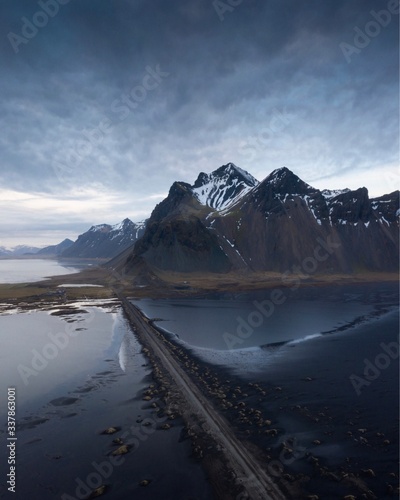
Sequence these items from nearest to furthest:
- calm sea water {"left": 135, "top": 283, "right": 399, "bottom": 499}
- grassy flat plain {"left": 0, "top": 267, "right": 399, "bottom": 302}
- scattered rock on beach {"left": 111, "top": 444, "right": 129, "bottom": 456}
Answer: calm sea water {"left": 135, "top": 283, "right": 399, "bottom": 499}, scattered rock on beach {"left": 111, "top": 444, "right": 129, "bottom": 456}, grassy flat plain {"left": 0, "top": 267, "right": 399, "bottom": 302}

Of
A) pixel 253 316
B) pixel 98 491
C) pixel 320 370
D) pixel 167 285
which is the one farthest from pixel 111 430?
pixel 167 285

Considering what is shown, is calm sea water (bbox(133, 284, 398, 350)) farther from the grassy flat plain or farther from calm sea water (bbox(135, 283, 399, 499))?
the grassy flat plain

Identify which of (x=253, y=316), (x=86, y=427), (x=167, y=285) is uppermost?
(x=167, y=285)

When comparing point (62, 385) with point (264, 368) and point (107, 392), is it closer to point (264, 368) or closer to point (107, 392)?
point (107, 392)

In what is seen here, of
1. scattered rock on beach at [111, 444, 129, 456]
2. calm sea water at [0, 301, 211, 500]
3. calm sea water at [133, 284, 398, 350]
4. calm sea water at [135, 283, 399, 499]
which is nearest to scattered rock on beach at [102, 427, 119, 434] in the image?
calm sea water at [0, 301, 211, 500]

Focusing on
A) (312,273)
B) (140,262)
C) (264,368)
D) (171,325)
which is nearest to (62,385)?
(264,368)

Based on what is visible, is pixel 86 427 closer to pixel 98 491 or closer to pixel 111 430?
pixel 111 430

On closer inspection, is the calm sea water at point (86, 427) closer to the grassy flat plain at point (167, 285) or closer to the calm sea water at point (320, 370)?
the calm sea water at point (320, 370)

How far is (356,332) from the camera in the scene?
5566 cm

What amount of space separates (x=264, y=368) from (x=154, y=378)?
13256 mm

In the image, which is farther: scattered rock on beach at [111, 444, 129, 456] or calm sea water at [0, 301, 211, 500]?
scattered rock on beach at [111, 444, 129, 456]

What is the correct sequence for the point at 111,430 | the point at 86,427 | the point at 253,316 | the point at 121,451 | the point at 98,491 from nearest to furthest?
the point at 98,491 < the point at 121,451 < the point at 111,430 < the point at 86,427 < the point at 253,316

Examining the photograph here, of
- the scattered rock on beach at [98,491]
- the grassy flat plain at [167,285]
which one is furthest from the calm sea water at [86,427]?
the grassy flat plain at [167,285]

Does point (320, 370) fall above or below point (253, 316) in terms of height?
above
